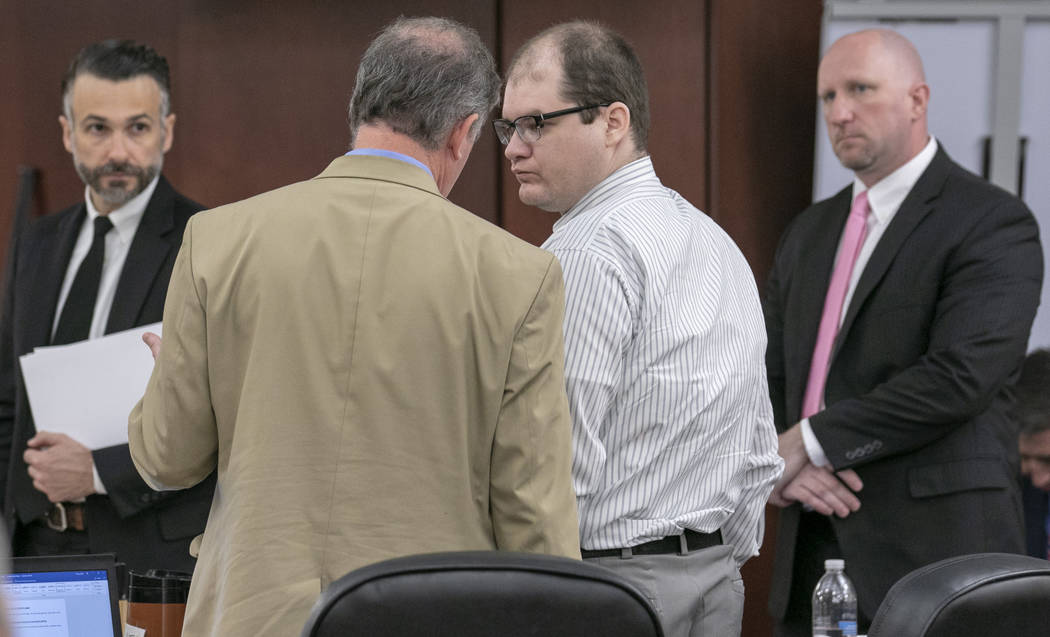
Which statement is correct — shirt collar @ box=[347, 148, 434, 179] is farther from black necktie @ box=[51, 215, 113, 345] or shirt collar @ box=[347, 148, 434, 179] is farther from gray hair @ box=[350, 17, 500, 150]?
black necktie @ box=[51, 215, 113, 345]

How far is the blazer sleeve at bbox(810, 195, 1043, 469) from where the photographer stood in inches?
126

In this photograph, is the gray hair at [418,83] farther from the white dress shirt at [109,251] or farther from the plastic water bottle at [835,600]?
the plastic water bottle at [835,600]

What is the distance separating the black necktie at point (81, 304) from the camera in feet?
10.5

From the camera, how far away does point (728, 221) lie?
4074mm

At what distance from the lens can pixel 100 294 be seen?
3213 mm

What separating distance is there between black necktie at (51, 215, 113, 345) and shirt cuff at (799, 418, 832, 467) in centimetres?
183

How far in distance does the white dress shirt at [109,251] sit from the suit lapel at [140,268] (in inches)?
1.1

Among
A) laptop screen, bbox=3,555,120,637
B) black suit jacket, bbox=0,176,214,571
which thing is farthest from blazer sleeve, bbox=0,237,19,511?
laptop screen, bbox=3,555,120,637

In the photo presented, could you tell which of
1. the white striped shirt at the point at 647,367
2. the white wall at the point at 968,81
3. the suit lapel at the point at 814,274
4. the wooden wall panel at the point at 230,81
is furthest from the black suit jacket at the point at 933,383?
the wooden wall panel at the point at 230,81

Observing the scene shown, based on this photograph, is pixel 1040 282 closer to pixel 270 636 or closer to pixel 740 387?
pixel 740 387

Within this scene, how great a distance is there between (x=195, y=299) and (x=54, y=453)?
1.34m

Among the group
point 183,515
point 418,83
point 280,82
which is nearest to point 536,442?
point 418,83

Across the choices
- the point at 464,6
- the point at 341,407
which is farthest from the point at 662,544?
the point at 464,6

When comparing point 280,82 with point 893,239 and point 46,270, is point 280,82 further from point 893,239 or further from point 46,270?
point 893,239
